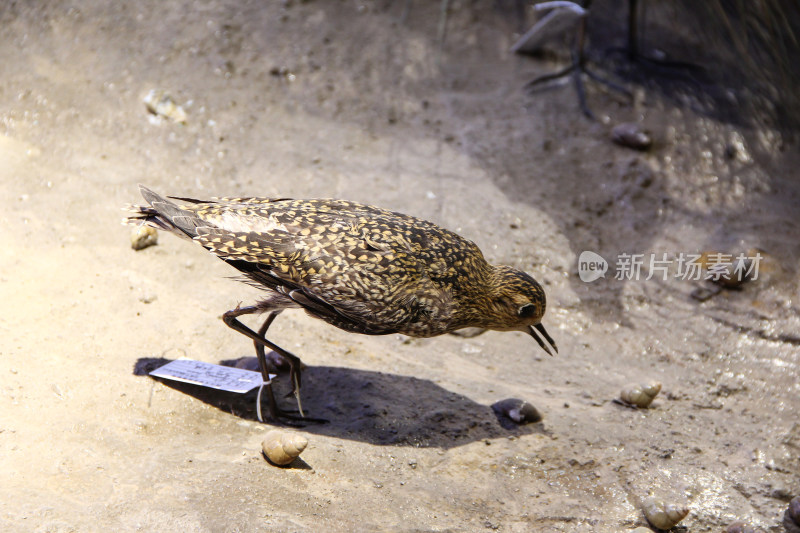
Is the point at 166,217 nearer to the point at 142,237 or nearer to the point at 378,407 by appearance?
the point at 142,237

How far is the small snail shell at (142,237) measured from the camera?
5.36m

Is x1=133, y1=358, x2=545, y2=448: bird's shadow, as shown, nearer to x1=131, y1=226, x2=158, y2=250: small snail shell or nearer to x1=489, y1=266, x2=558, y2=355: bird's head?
x1=489, y1=266, x2=558, y2=355: bird's head

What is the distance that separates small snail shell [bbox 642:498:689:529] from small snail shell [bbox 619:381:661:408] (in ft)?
3.17

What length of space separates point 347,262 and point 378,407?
1.12 metres

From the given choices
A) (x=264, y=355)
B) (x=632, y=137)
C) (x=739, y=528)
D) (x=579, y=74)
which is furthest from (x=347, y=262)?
(x=579, y=74)

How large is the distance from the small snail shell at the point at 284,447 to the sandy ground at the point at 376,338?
8 cm

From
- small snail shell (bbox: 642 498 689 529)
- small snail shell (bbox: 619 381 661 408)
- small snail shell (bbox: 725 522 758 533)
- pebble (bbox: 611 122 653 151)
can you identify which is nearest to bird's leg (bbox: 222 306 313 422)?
small snail shell (bbox: 642 498 689 529)

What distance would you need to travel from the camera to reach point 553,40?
817 cm

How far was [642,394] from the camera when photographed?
473cm

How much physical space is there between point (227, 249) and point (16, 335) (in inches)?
55.4

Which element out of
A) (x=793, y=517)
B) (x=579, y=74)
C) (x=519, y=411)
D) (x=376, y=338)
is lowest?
(x=376, y=338)

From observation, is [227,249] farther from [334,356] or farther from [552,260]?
[552,260]

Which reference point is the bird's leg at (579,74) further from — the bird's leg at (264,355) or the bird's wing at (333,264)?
the bird's leg at (264,355)

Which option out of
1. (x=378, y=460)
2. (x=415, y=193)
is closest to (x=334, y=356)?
(x=378, y=460)
